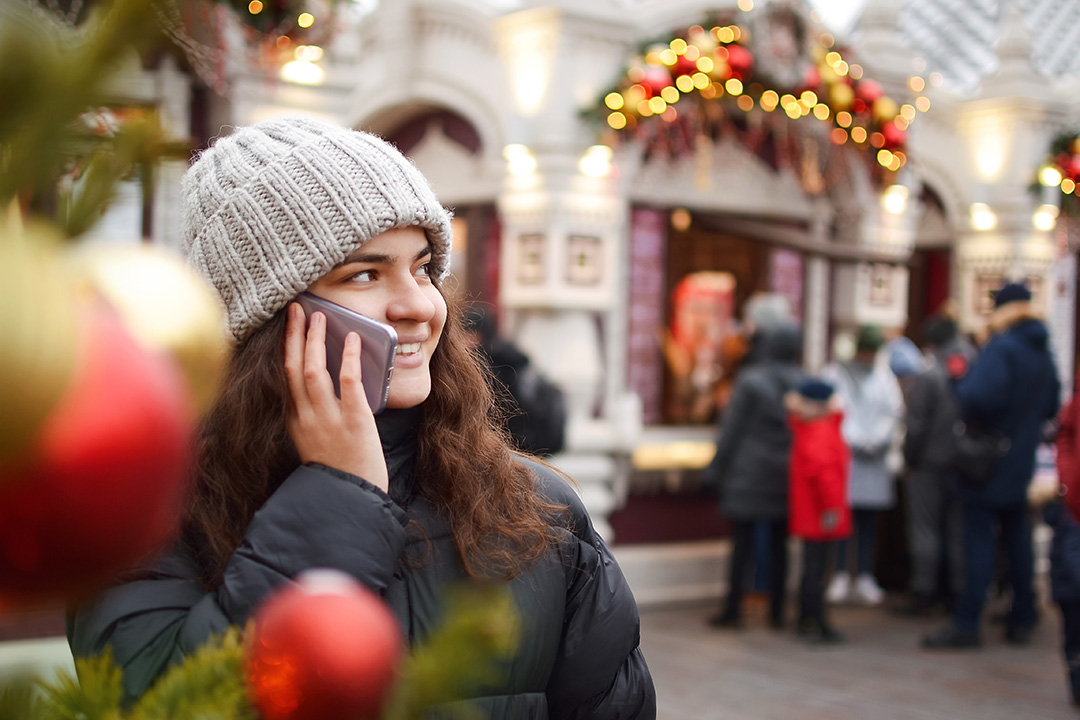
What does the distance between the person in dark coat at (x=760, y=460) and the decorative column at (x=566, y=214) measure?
78 centimetres

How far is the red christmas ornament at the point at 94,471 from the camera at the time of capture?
1.05 ft

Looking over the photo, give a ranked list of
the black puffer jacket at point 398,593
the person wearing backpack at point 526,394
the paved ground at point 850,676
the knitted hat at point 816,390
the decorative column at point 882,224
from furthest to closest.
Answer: the decorative column at point 882,224
the knitted hat at point 816,390
the person wearing backpack at point 526,394
the paved ground at point 850,676
the black puffer jacket at point 398,593

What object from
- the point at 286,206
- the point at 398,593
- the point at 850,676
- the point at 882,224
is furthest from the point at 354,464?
the point at 882,224

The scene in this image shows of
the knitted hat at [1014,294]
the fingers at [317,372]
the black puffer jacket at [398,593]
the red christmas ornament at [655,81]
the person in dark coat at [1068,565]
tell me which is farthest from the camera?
the red christmas ornament at [655,81]

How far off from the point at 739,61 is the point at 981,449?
2.75 metres

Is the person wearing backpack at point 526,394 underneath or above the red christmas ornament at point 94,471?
underneath

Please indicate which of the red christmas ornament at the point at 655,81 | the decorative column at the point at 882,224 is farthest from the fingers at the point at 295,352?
the decorative column at the point at 882,224

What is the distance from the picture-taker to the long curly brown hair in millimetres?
1337

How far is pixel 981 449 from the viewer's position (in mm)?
5777

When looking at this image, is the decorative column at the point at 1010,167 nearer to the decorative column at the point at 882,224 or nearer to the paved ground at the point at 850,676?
the decorative column at the point at 882,224

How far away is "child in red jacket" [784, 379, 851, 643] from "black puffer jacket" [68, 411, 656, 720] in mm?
4728

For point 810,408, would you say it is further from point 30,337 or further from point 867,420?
point 30,337

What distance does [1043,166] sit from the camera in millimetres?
8625

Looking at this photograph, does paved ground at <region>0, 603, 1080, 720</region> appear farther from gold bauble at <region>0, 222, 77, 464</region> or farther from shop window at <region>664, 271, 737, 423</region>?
gold bauble at <region>0, 222, 77, 464</region>
